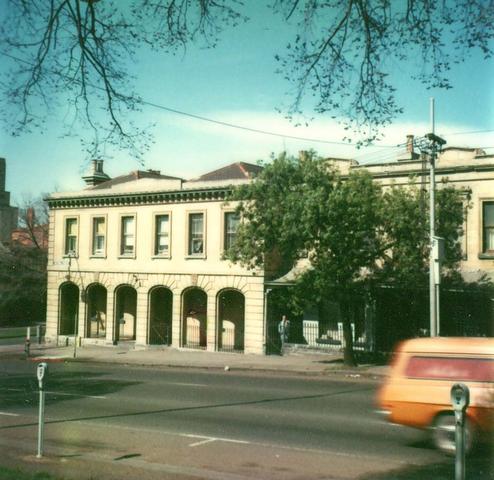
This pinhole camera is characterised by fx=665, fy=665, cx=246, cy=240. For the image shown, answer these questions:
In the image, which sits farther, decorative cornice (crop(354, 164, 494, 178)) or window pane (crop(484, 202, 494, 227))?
window pane (crop(484, 202, 494, 227))

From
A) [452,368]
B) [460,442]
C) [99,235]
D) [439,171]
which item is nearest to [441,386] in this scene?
[452,368]

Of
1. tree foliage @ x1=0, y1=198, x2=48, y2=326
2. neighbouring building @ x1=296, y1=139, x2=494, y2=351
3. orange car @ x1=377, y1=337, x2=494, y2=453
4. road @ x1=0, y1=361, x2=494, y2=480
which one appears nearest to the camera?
road @ x1=0, y1=361, x2=494, y2=480

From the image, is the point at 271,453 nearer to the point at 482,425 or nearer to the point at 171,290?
the point at 482,425

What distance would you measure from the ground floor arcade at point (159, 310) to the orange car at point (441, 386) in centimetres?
2065

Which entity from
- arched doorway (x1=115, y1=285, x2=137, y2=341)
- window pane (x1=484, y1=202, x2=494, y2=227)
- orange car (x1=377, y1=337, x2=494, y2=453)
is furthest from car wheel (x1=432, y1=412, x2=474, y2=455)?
arched doorway (x1=115, y1=285, x2=137, y2=341)

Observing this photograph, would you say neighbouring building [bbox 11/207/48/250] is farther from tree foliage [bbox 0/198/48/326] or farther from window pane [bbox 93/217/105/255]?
window pane [bbox 93/217/105/255]

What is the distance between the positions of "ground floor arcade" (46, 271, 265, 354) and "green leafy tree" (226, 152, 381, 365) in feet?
26.0

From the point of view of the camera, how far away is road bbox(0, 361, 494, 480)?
9.41 metres

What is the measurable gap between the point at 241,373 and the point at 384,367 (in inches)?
212

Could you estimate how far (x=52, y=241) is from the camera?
40.3 m

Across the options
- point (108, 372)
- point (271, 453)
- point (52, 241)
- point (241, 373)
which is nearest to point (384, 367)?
point (241, 373)

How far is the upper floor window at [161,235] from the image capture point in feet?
117

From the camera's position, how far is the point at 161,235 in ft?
118

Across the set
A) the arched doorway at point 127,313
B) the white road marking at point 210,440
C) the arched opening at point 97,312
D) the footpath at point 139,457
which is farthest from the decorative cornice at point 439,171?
the arched opening at point 97,312
